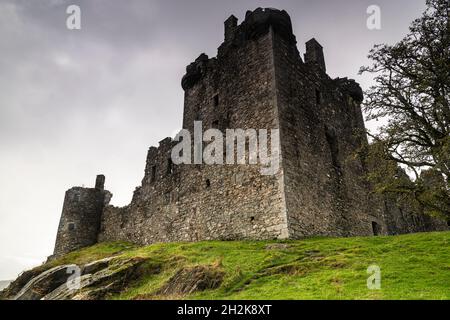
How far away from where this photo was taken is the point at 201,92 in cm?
2569

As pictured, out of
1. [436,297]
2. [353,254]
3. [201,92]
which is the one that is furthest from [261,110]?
[436,297]

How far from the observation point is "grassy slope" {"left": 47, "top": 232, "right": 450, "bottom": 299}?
371 inches

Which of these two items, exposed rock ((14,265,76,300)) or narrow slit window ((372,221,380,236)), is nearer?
exposed rock ((14,265,76,300))

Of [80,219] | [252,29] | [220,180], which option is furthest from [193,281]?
[80,219]

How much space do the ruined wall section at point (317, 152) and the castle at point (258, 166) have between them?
67mm

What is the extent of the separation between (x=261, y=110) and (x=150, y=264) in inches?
385

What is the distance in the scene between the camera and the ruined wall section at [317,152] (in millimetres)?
18297

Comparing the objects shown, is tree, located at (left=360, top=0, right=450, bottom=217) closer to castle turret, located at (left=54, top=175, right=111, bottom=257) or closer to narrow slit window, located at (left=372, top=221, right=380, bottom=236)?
narrow slit window, located at (left=372, top=221, right=380, bottom=236)

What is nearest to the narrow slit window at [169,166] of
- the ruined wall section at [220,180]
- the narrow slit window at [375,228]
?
the ruined wall section at [220,180]

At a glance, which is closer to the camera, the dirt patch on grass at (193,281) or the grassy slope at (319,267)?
the grassy slope at (319,267)

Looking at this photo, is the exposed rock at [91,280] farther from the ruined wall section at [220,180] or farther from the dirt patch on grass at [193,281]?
the ruined wall section at [220,180]

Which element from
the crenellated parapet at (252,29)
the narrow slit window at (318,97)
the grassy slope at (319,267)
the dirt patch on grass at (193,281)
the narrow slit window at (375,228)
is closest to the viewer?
the grassy slope at (319,267)

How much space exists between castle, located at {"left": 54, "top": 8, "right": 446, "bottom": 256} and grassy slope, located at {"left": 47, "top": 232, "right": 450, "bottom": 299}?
2531 millimetres

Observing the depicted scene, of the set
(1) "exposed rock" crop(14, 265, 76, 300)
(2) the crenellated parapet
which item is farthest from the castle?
(1) "exposed rock" crop(14, 265, 76, 300)
